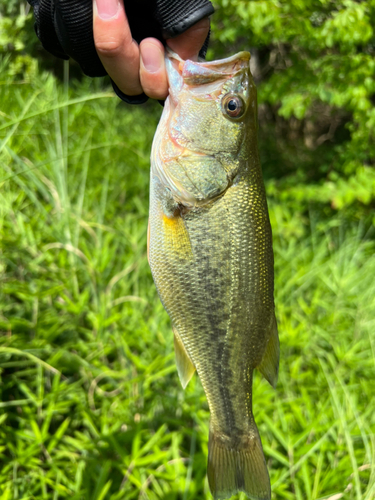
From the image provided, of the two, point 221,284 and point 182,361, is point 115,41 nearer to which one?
point 221,284

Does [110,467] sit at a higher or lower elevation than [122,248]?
lower

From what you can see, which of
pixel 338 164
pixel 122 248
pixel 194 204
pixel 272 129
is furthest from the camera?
pixel 272 129

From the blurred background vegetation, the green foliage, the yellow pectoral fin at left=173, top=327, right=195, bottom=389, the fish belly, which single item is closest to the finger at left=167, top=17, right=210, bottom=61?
the fish belly

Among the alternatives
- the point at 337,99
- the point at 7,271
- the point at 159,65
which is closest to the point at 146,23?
the point at 159,65

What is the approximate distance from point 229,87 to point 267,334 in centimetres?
83

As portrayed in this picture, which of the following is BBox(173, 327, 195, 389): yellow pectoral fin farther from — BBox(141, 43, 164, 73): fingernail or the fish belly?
BBox(141, 43, 164, 73): fingernail

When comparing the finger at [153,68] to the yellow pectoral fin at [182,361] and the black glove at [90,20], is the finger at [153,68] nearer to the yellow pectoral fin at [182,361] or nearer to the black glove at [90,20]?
the black glove at [90,20]

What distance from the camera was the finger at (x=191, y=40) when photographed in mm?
1154

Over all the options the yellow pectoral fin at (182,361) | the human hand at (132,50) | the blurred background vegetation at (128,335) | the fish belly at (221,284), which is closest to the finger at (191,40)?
the human hand at (132,50)

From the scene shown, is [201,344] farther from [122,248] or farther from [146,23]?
[122,248]

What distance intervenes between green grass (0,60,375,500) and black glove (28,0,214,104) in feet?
1.16

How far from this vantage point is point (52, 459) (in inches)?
67.6

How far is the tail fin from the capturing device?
1.26 metres

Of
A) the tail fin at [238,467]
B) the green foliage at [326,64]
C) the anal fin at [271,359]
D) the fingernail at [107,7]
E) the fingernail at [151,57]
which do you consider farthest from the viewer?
the green foliage at [326,64]
